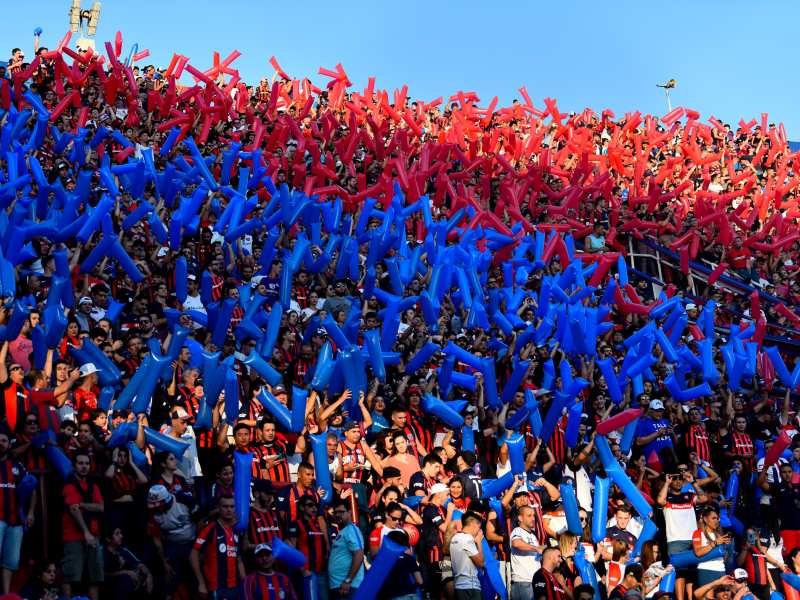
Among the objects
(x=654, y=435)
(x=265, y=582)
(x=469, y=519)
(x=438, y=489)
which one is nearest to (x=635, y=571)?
(x=469, y=519)

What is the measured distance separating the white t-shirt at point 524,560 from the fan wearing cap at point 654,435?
9.44 ft

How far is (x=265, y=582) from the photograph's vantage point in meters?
6.75

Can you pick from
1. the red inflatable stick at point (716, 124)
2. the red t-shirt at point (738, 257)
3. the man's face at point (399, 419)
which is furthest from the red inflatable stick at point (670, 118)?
the man's face at point (399, 419)

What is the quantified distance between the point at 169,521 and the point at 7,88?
9.59 metres

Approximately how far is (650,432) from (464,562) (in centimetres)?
384

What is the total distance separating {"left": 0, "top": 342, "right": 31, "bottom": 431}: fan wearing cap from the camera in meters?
7.43

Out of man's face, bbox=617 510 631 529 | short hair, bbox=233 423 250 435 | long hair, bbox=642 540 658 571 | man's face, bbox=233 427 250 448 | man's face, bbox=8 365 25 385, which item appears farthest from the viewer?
man's face, bbox=617 510 631 529

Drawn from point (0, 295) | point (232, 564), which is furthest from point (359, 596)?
point (0, 295)

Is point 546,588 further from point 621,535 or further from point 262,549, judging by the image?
point 262,549

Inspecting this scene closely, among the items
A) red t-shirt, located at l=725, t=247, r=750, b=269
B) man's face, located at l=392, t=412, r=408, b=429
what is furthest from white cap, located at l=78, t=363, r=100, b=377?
red t-shirt, located at l=725, t=247, r=750, b=269

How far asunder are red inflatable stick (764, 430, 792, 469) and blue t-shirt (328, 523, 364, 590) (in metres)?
4.88

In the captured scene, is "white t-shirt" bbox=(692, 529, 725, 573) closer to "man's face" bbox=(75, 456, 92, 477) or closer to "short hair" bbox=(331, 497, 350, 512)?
"short hair" bbox=(331, 497, 350, 512)

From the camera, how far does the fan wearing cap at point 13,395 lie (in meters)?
7.43

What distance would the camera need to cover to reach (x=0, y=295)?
9.39m
